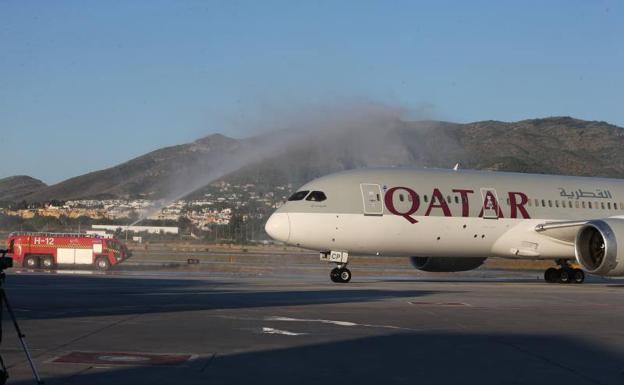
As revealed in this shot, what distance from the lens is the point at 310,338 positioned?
1325 centimetres

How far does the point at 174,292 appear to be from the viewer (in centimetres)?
2344

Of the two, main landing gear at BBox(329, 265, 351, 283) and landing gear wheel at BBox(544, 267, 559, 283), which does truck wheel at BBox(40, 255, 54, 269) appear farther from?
landing gear wheel at BBox(544, 267, 559, 283)

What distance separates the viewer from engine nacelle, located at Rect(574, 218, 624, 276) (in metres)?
29.1

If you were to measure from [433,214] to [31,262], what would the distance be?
2492 centimetres

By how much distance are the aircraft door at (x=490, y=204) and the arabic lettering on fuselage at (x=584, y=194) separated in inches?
145

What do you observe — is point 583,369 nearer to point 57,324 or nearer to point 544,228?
point 57,324

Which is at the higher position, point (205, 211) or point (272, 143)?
point (272, 143)

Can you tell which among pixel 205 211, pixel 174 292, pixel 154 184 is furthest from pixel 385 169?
pixel 154 184

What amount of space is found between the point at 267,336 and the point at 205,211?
8128 cm

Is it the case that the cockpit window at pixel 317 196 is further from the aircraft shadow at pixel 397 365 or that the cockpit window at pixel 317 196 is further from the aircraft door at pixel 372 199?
the aircraft shadow at pixel 397 365

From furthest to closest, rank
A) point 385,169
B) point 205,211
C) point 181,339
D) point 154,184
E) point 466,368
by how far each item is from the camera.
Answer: point 154,184 < point 205,211 < point 385,169 < point 181,339 < point 466,368

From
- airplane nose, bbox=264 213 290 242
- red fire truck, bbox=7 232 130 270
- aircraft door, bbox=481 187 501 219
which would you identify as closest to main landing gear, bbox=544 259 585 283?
aircraft door, bbox=481 187 501 219

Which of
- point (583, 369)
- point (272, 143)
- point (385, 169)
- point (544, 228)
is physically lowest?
point (583, 369)

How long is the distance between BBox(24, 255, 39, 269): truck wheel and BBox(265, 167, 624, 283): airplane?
70.0ft
